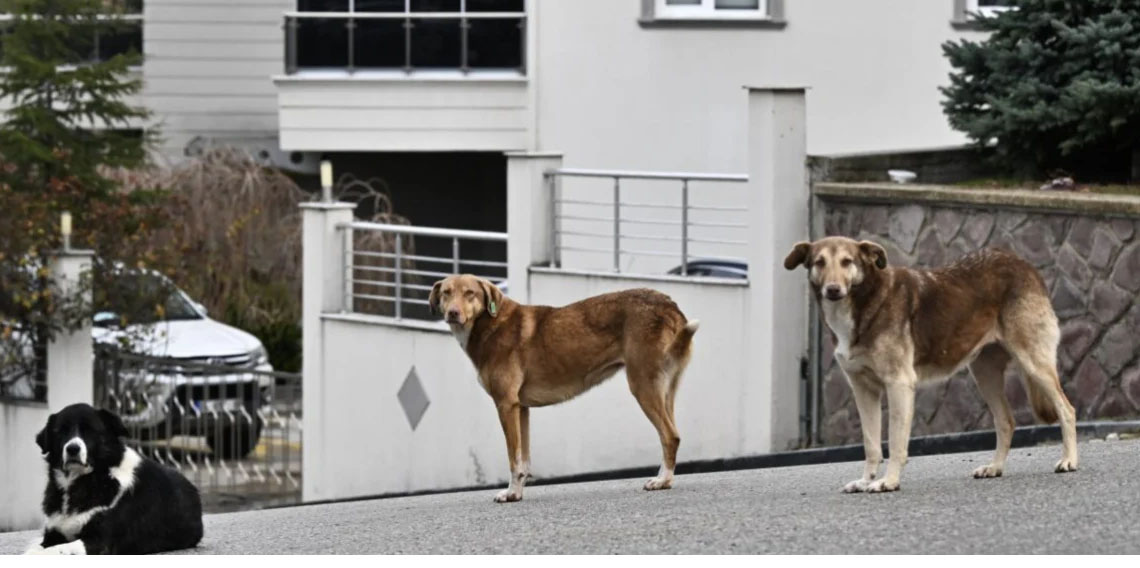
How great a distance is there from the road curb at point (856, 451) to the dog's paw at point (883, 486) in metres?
3.47

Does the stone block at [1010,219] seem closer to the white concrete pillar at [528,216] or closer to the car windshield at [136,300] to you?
the white concrete pillar at [528,216]

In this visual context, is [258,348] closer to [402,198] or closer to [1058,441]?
[402,198]

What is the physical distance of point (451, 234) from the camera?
21.2 meters

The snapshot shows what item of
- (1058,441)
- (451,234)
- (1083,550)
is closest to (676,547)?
(1083,550)

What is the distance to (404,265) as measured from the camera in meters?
28.3

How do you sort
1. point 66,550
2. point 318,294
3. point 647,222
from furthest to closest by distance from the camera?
point 318,294, point 647,222, point 66,550

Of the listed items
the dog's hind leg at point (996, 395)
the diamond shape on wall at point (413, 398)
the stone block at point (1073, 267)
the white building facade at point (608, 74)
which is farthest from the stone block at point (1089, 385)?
the white building facade at point (608, 74)

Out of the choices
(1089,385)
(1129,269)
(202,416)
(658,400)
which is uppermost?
(1129,269)

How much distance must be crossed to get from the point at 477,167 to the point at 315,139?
3.17 metres

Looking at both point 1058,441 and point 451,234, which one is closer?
point 1058,441

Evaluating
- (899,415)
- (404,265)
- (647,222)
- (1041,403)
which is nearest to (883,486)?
(899,415)

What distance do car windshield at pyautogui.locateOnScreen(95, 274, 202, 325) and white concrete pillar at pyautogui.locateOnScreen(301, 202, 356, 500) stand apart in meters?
1.61

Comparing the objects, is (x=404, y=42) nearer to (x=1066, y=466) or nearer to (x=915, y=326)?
(x=1066, y=466)

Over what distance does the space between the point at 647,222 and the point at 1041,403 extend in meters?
7.48
